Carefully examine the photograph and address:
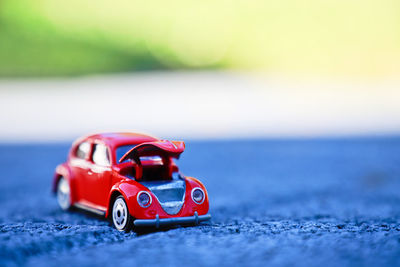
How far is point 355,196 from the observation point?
8.41m

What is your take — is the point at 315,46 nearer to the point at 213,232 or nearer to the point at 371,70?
the point at 371,70

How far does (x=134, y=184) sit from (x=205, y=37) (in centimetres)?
2871

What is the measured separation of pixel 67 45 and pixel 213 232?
3090 cm

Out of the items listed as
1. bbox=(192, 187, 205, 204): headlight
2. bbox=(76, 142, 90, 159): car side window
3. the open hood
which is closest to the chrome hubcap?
the open hood

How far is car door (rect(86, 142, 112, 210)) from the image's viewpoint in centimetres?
557

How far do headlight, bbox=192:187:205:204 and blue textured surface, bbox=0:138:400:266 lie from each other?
313 millimetres

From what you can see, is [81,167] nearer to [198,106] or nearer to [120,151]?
[120,151]

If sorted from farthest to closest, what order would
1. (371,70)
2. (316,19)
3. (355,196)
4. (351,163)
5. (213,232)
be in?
(316,19) < (371,70) < (351,163) < (355,196) < (213,232)

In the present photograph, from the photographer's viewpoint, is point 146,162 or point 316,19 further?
point 316,19

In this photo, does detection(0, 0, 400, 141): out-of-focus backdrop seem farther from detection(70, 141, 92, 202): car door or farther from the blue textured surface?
detection(70, 141, 92, 202): car door

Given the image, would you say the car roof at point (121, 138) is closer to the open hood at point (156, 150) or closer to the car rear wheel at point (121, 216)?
the open hood at point (156, 150)

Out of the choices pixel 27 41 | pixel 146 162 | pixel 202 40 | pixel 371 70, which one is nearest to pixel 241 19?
pixel 202 40

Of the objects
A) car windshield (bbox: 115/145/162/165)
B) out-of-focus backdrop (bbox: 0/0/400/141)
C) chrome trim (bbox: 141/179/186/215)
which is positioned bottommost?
chrome trim (bbox: 141/179/186/215)

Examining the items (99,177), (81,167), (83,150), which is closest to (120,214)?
(99,177)
